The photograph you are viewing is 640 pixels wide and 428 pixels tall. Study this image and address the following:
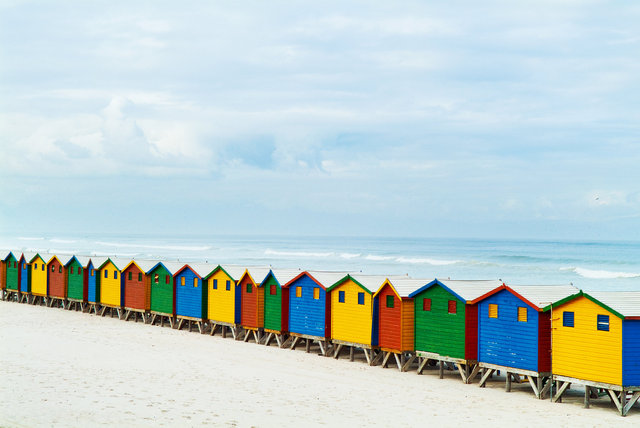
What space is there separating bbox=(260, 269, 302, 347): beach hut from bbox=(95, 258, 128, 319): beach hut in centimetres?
1318

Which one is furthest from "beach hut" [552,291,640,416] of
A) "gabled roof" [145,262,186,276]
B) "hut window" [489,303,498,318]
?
"gabled roof" [145,262,186,276]

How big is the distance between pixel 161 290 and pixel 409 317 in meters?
17.8

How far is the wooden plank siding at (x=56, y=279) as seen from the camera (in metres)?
50.6

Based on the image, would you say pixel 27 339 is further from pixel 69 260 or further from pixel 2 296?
pixel 2 296

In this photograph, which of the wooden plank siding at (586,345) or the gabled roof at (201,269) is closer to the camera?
the wooden plank siding at (586,345)

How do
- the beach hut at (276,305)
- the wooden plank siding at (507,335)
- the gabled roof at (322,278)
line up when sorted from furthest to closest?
1. the beach hut at (276,305)
2. the gabled roof at (322,278)
3. the wooden plank siding at (507,335)

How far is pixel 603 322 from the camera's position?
23188mm

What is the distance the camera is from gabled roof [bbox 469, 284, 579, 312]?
25.3 meters

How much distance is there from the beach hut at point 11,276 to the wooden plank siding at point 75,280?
704cm

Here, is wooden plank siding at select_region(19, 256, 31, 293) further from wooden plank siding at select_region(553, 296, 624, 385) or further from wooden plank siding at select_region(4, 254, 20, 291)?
wooden plank siding at select_region(553, 296, 624, 385)

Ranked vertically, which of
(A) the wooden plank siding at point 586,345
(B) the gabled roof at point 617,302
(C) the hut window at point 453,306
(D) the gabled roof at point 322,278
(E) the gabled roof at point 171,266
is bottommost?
(A) the wooden plank siding at point 586,345

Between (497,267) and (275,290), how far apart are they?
254ft

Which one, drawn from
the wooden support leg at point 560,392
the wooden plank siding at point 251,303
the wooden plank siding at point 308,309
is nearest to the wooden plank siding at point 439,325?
the wooden support leg at point 560,392

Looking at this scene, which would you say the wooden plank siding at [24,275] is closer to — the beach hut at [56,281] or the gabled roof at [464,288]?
the beach hut at [56,281]
